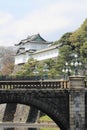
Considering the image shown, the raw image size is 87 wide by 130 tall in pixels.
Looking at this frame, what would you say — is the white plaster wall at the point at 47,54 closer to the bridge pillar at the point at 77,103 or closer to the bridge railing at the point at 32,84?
the bridge railing at the point at 32,84

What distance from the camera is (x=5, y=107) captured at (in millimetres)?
92438

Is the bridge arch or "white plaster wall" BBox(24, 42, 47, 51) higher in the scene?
"white plaster wall" BBox(24, 42, 47, 51)

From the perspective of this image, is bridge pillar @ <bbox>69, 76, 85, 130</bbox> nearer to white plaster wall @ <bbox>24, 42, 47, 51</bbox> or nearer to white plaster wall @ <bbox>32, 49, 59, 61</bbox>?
white plaster wall @ <bbox>32, 49, 59, 61</bbox>

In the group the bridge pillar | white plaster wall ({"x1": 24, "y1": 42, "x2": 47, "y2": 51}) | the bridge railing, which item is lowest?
the bridge pillar

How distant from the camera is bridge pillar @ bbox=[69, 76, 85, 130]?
38.2 meters

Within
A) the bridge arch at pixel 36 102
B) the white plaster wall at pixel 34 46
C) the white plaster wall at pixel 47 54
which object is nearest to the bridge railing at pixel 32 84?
the bridge arch at pixel 36 102

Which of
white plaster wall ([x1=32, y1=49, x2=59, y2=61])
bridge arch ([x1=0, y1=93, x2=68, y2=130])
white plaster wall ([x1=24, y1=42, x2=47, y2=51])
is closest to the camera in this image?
bridge arch ([x1=0, y1=93, x2=68, y2=130])

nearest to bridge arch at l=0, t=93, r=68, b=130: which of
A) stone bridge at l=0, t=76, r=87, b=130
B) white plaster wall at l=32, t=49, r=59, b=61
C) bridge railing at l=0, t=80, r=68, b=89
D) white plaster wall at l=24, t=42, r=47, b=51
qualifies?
stone bridge at l=0, t=76, r=87, b=130

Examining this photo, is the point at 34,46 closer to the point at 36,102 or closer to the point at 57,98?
the point at 57,98

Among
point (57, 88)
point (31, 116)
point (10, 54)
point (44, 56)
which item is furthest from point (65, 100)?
point (10, 54)

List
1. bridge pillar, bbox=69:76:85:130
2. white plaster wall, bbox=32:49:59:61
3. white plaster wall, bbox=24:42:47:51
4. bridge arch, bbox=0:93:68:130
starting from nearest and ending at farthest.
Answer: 1. bridge arch, bbox=0:93:68:130
2. bridge pillar, bbox=69:76:85:130
3. white plaster wall, bbox=32:49:59:61
4. white plaster wall, bbox=24:42:47:51

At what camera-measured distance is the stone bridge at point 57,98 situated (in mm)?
38062

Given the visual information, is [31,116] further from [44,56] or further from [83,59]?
[44,56]

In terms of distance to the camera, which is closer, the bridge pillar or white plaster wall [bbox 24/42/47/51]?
the bridge pillar
